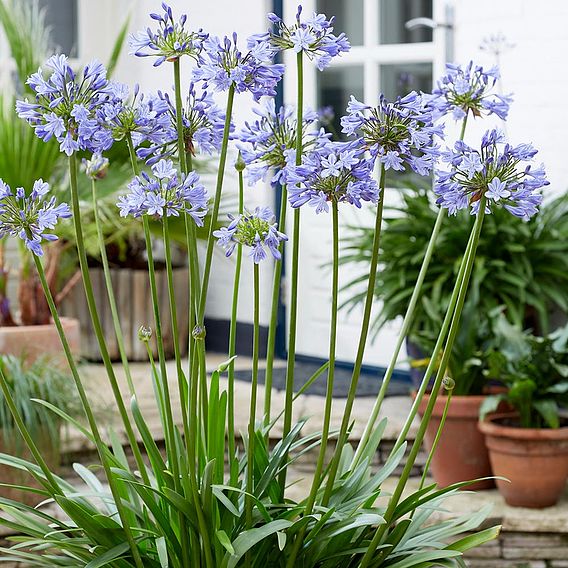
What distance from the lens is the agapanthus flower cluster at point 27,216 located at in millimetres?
1025

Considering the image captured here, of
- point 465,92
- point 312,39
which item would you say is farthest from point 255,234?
point 465,92

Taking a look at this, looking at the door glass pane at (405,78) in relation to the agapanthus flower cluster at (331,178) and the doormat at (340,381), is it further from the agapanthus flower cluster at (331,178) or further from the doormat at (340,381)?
the agapanthus flower cluster at (331,178)

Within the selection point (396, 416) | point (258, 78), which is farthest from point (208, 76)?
point (396, 416)

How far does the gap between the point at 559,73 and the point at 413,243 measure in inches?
Answer: 31.9

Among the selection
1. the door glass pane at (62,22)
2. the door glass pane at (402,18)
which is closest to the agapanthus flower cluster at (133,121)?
the door glass pane at (402,18)

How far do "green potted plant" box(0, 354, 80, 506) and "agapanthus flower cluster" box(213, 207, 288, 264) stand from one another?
2.16m

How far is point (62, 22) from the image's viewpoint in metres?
5.80

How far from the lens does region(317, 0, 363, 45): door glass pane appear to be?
4.79 metres

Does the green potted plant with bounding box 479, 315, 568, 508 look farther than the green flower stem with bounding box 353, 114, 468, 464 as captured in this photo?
Yes

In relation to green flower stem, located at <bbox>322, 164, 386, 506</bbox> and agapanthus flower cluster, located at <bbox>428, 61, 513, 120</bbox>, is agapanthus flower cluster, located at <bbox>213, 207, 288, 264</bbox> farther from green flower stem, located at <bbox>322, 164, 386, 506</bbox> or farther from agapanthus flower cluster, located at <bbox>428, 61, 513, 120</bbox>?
agapanthus flower cluster, located at <bbox>428, 61, 513, 120</bbox>

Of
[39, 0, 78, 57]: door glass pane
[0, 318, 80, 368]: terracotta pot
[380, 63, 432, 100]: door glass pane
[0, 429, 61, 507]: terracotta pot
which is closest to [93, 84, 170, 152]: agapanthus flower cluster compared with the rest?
[0, 429, 61, 507]: terracotta pot

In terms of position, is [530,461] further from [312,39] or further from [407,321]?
[312,39]

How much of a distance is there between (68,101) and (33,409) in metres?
2.27

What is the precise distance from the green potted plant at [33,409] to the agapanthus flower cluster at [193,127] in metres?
2.05
